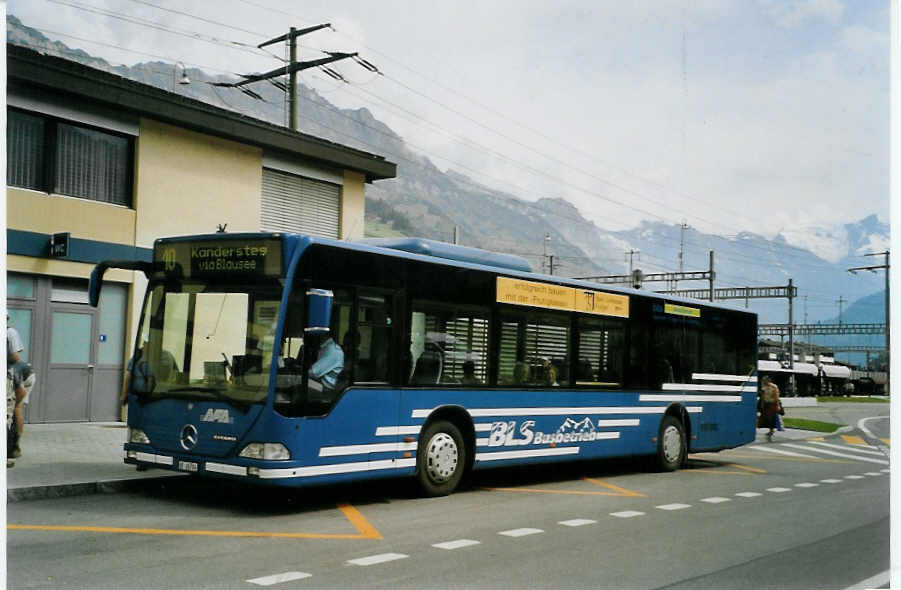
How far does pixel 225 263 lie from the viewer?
9.98 metres

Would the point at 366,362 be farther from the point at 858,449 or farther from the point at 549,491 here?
the point at 858,449

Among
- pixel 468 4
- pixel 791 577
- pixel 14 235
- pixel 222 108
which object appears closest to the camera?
pixel 791 577

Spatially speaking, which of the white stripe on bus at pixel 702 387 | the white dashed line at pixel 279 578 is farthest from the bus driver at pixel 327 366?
the white stripe on bus at pixel 702 387

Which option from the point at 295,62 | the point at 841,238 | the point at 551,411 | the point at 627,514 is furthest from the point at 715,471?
the point at 295,62

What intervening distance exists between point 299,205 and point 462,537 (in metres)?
14.1

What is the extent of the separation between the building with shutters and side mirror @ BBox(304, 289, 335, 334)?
6156mm

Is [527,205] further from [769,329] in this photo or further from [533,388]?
[769,329]

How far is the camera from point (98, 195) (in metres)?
17.7

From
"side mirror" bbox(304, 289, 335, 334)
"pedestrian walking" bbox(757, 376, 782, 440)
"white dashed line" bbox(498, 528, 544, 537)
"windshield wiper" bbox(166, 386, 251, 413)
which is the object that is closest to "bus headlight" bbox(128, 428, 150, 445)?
"windshield wiper" bbox(166, 386, 251, 413)

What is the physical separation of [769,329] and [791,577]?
39703mm

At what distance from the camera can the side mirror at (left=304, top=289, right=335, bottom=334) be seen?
9297 millimetres

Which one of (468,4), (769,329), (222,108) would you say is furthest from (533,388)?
(769,329)

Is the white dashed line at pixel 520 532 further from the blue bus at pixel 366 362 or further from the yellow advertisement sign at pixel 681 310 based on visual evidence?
the yellow advertisement sign at pixel 681 310

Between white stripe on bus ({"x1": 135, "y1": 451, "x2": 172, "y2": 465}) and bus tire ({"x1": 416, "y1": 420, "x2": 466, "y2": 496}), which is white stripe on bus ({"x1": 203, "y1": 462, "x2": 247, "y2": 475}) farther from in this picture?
bus tire ({"x1": 416, "y1": 420, "x2": 466, "y2": 496})
